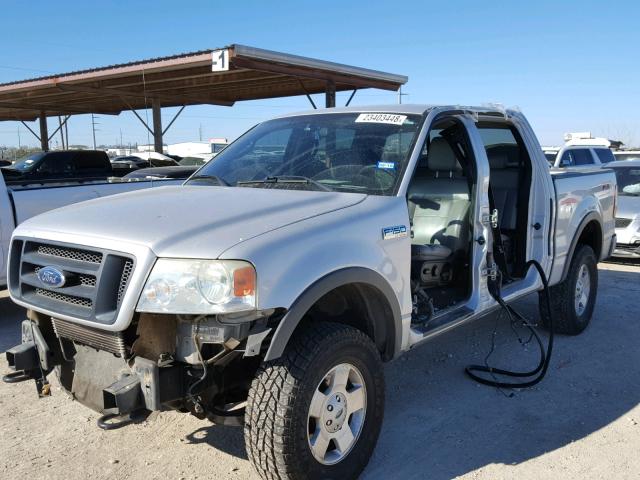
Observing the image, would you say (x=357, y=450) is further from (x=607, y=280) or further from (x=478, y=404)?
(x=607, y=280)

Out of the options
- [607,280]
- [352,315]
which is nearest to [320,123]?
[352,315]

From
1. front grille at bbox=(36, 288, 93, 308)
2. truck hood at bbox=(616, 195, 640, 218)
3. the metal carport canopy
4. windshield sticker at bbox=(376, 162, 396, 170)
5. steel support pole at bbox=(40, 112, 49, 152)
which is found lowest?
truck hood at bbox=(616, 195, 640, 218)

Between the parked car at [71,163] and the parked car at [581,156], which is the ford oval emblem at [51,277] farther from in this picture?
the parked car at [581,156]

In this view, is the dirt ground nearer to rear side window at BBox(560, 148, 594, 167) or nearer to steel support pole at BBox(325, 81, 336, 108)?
rear side window at BBox(560, 148, 594, 167)

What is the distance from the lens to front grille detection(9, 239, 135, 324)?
2.61 meters

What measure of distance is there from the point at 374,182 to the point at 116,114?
89.9ft

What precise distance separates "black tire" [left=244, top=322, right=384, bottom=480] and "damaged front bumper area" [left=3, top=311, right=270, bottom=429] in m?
0.17

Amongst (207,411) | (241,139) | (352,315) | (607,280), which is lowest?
(607,280)

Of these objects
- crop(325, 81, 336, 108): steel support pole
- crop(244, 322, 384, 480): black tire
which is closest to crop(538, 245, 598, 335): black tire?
crop(244, 322, 384, 480): black tire

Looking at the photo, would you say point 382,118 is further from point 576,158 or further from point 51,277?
point 576,158

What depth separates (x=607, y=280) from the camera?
26.4 feet

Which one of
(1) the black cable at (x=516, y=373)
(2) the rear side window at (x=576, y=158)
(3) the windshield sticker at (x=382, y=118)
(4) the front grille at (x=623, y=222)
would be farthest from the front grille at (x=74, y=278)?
(2) the rear side window at (x=576, y=158)

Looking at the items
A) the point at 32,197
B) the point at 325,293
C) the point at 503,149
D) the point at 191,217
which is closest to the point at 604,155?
the point at 503,149

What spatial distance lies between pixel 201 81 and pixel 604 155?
11576mm
